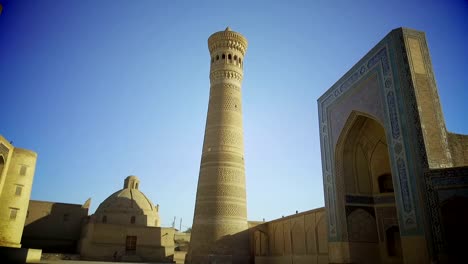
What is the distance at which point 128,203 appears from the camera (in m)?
24.9

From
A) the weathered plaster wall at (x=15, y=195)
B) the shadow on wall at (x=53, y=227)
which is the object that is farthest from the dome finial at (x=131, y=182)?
the weathered plaster wall at (x=15, y=195)

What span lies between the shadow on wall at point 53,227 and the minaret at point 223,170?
13084 mm

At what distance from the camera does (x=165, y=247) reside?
22.7 meters

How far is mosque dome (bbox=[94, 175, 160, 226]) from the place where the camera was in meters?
24.2

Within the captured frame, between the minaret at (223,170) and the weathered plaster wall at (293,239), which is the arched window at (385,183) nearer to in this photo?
the weathered plaster wall at (293,239)

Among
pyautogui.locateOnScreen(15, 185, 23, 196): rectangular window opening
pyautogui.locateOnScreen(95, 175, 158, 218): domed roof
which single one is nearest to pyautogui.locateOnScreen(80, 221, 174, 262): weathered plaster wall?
pyautogui.locateOnScreen(95, 175, 158, 218): domed roof

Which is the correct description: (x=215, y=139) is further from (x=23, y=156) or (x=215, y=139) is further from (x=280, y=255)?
(x=23, y=156)

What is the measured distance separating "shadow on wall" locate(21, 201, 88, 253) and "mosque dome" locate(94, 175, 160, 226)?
6.29 ft

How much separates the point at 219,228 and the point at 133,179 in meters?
13.9

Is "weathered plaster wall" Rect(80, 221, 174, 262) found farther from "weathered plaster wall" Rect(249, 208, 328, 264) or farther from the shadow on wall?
"weathered plaster wall" Rect(249, 208, 328, 264)

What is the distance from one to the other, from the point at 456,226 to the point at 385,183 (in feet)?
10.9

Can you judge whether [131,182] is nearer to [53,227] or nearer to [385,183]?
[53,227]

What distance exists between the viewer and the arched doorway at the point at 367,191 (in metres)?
8.77

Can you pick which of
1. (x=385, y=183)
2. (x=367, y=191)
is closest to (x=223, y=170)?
(x=367, y=191)
